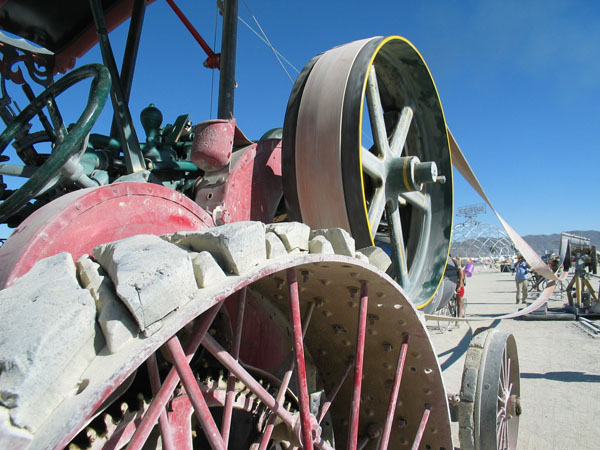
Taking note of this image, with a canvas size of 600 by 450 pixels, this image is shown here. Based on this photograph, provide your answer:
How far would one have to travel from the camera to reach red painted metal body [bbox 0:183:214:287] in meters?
1.23

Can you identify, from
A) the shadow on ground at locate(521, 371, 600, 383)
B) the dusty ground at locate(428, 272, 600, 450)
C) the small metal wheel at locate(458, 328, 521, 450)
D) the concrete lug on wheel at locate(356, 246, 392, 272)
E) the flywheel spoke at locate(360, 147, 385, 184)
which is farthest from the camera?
the shadow on ground at locate(521, 371, 600, 383)

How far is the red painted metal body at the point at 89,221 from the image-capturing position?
4.03ft

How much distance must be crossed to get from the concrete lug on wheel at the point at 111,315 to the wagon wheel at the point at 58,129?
25.6 inches

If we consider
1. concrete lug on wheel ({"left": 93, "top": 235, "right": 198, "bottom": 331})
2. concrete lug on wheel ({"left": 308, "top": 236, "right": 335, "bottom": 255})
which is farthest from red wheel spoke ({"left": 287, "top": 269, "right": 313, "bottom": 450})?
concrete lug on wheel ({"left": 93, "top": 235, "right": 198, "bottom": 331})

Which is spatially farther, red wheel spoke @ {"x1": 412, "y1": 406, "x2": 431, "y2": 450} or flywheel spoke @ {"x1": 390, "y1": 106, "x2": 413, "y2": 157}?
flywheel spoke @ {"x1": 390, "y1": 106, "x2": 413, "y2": 157}

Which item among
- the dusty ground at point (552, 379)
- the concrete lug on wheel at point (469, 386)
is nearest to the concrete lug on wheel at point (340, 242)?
the concrete lug on wheel at point (469, 386)

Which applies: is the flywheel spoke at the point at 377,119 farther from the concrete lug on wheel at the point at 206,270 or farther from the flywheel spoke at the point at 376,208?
the concrete lug on wheel at the point at 206,270

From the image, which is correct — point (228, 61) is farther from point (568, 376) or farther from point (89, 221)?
point (568, 376)

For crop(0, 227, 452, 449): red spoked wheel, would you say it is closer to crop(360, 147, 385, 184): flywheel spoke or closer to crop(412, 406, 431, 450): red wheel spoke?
crop(412, 406, 431, 450): red wheel spoke

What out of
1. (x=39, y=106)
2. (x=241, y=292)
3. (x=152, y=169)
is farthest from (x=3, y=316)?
(x=152, y=169)

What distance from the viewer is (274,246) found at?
3.81 ft

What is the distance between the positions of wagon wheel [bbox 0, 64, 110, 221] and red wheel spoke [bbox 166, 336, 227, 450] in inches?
30.5

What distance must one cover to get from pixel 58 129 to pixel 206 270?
1222 millimetres

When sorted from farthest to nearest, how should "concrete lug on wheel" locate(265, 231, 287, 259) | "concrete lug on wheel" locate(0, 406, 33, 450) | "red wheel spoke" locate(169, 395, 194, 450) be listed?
"red wheel spoke" locate(169, 395, 194, 450) → "concrete lug on wheel" locate(265, 231, 287, 259) → "concrete lug on wheel" locate(0, 406, 33, 450)
